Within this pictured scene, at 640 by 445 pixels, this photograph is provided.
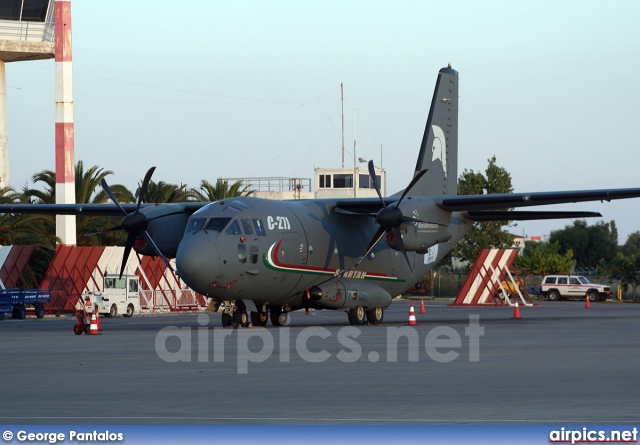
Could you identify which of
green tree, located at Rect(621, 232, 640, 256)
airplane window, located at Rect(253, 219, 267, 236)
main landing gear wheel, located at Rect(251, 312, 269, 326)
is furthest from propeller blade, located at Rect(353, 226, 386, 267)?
green tree, located at Rect(621, 232, 640, 256)

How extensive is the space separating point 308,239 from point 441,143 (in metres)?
8.33

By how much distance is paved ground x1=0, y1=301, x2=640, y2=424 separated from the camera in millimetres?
10000

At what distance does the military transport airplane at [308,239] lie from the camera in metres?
25.9

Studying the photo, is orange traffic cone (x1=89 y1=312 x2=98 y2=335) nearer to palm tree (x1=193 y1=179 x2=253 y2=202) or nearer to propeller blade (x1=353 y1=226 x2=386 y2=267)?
propeller blade (x1=353 y1=226 x2=386 y2=267)

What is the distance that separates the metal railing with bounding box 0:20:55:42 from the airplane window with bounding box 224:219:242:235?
29.9 m

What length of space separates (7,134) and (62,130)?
10380 mm

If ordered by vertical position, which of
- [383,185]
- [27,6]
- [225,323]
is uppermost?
[27,6]

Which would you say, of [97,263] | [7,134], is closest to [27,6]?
[7,134]

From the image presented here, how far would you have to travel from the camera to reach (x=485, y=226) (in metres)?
76.3

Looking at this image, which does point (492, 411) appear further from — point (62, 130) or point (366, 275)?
point (62, 130)

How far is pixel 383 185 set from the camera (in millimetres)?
78688

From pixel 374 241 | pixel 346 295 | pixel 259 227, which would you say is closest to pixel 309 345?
pixel 259 227

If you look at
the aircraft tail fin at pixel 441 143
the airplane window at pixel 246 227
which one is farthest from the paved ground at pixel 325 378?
the aircraft tail fin at pixel 441 143

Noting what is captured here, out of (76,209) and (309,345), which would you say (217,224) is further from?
(76,209)
